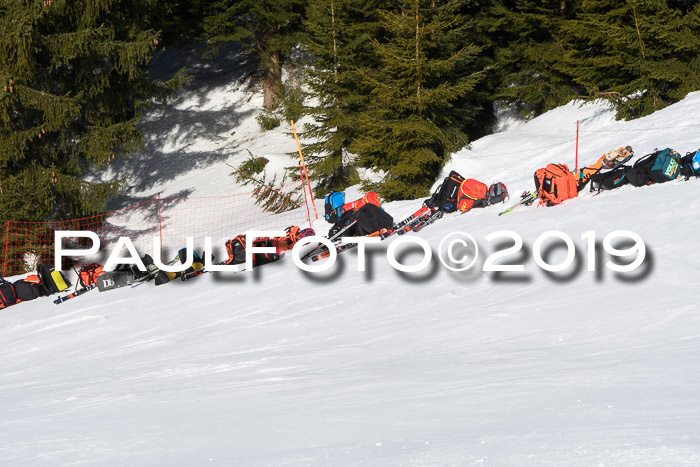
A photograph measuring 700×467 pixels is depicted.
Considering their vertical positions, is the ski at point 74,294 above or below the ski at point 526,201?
below

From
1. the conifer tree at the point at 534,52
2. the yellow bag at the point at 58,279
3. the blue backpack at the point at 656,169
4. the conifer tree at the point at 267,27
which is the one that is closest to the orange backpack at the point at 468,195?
the blue backpack at the point at 656,169

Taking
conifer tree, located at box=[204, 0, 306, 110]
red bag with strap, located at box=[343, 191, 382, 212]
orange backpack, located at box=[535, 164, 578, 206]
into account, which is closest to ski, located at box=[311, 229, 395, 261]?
red bag with strap, located at box=[343, 191, 382, 212]

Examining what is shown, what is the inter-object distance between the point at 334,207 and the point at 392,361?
7330 mm

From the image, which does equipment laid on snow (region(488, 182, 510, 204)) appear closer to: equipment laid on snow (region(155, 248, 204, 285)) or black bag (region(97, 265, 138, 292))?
equipment laid on snow (region(155, 248, 204, 285))

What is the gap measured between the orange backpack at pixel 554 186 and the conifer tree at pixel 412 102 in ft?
16.7

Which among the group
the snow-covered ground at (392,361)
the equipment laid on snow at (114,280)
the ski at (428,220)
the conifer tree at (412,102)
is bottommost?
the snow-covered ground at (392,361)

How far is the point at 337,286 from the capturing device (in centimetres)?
813

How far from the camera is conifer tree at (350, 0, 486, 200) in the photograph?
1481cm

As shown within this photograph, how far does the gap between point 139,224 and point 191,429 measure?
15135mm

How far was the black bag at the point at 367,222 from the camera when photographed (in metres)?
10.4

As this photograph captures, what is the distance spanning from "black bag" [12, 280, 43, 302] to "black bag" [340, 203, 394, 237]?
4.66 meters

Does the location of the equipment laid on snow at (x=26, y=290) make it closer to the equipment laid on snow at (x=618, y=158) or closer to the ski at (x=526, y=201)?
the ski at (x=526, y=201)

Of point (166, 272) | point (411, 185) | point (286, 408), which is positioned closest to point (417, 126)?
point (411, 185)

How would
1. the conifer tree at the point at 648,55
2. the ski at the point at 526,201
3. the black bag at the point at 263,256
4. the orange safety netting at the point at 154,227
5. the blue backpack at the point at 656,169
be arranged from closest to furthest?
the blue backpack at the point at 656,169 → the black bag at the point at 263,256 → the ski at the point at 526,201 → the conifer tree at the point at 648,55 → the orange safety netting at the point at 154,227
